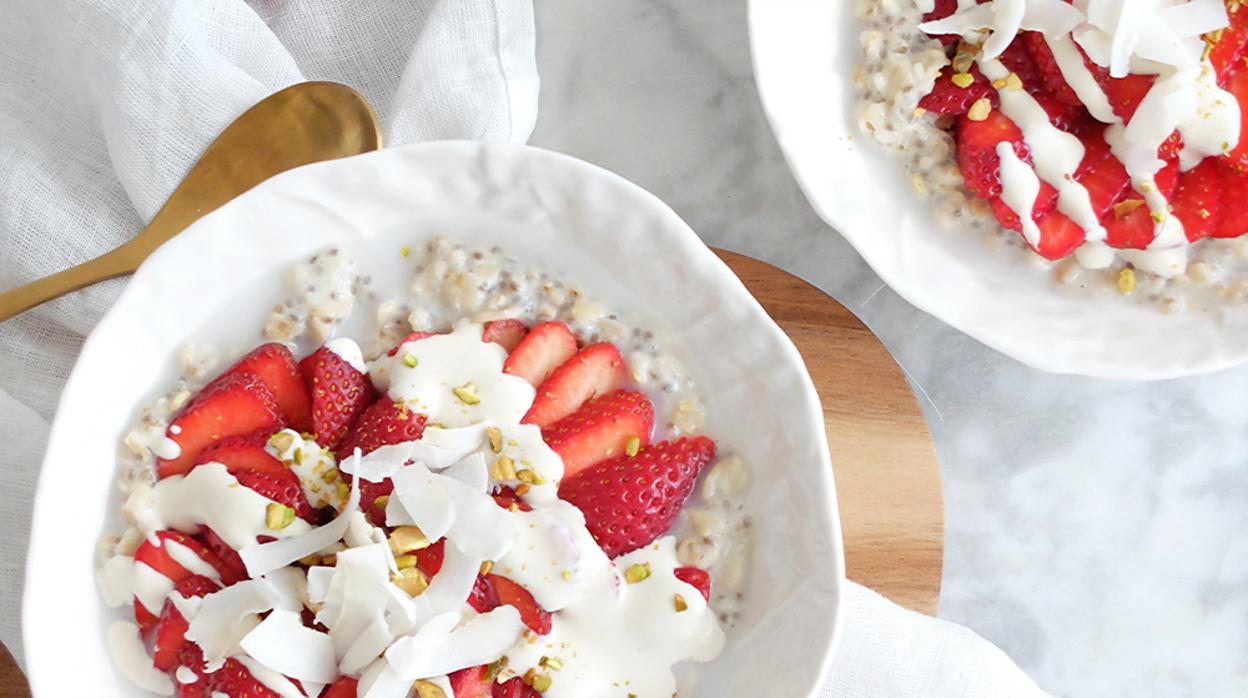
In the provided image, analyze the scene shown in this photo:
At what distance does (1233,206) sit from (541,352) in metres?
0.73

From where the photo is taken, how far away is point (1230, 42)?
122cm

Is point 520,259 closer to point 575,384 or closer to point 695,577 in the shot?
point 575,384

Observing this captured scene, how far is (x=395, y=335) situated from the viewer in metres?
1.17

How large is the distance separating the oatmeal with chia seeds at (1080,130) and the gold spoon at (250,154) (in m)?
0.54

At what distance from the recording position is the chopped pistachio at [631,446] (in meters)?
1.12

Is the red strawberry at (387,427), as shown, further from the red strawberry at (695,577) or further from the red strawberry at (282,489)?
the red strawberry at (695,577)

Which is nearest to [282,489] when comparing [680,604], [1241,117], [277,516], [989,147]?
[277,516]

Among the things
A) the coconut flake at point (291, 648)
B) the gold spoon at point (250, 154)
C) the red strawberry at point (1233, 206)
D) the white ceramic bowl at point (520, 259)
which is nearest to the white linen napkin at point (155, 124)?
the gold spoon at point (250, 154)

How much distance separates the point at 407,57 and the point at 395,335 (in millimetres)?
369

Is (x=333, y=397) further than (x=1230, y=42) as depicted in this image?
No

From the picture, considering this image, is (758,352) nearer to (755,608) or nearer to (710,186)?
(755,608)

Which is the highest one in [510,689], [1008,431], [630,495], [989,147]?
[989,147]

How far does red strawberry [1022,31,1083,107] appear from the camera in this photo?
4.05ft

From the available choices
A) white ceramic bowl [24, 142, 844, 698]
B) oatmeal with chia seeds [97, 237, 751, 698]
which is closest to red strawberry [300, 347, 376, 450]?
oatmeal with chia seeds [97, 237, 751, 698]
